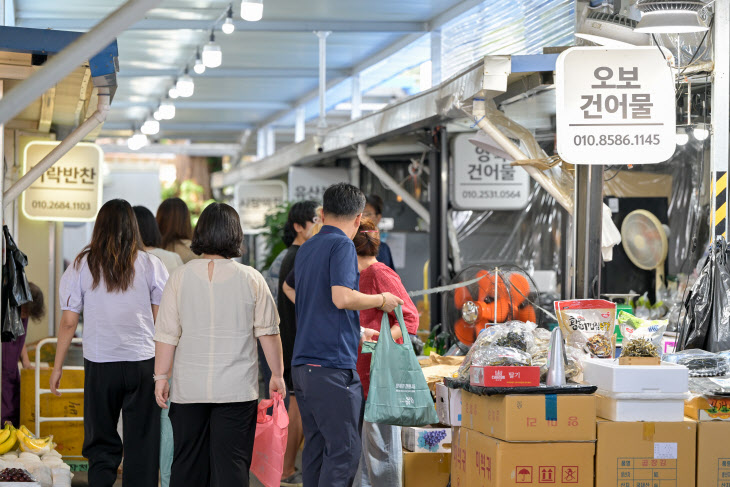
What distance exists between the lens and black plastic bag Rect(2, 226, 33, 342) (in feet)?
20.0

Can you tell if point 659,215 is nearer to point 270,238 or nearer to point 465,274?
point 465,274

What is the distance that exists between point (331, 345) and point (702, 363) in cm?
204

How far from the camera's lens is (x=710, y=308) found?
6.11m

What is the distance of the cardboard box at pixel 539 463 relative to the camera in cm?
Result: 481

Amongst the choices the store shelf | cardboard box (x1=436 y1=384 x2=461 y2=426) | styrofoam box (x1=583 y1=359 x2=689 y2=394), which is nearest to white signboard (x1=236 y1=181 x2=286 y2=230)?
the store shelf

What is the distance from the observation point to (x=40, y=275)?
1091cm

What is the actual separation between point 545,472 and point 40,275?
7505 millimetres

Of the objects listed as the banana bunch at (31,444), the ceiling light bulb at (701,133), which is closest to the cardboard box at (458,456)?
the banana bunch at (31,444)

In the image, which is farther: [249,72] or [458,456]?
[249,72]

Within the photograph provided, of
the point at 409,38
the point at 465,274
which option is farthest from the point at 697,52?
the point at 409,38

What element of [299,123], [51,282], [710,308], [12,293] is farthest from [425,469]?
[299,123]

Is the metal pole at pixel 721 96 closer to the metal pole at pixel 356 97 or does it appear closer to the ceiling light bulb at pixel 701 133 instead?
the ceiling light bulb at pixel 701 133

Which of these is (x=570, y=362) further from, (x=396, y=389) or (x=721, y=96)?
(x=721, y=96)

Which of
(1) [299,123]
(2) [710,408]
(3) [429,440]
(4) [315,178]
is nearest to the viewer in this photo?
(2) [710,408]
